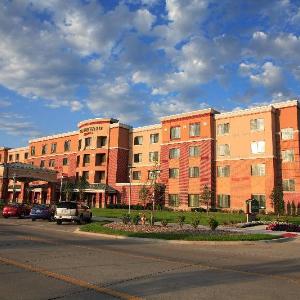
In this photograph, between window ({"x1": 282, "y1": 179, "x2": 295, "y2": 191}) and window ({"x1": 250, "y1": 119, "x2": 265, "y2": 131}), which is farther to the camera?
window ({"x1": 250, "y1": 119, "x2": 265, "y2": 131})

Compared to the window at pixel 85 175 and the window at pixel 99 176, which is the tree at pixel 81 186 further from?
the window at pixel 85 175

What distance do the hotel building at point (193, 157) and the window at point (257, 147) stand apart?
0.13 meters

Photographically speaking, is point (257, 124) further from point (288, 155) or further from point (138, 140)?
point (138, 140)

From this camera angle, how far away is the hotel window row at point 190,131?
57.2 meters

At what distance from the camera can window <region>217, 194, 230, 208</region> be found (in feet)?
174

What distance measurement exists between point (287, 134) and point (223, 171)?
978 cm

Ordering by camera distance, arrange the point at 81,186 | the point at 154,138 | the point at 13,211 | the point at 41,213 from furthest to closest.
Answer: the point at 154,138
the point at 81,186
the point at 13,211
the point at 41,213

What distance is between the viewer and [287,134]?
49562 millimetres

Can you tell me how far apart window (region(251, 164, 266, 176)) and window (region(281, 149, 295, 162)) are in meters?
2.61

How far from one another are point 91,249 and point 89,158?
56.0 meters

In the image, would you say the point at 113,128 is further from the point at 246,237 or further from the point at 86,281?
the point at 86,281

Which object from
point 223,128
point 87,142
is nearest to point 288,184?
point 223,128

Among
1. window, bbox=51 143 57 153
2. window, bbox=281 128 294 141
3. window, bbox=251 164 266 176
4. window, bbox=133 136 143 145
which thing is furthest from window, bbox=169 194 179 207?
window, bbox=51 143 57 153

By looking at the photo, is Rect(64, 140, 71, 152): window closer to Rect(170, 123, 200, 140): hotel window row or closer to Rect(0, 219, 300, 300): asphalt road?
Rect(170, 123, 200, 140): hotel window row
